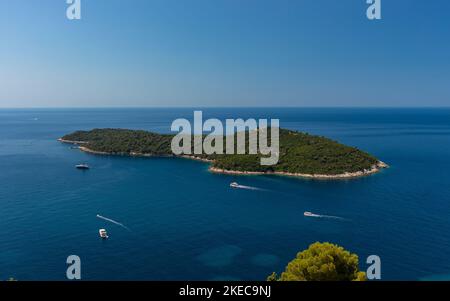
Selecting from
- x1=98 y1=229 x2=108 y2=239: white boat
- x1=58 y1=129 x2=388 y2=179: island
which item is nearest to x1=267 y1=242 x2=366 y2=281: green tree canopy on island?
x1=98 y1=229 x2=108 y2=239: white boat

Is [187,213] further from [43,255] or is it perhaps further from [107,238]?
[43,255]

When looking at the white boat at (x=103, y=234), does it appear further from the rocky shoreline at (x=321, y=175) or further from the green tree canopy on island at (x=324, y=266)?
the rocky shoreline at (x=321, y=175)

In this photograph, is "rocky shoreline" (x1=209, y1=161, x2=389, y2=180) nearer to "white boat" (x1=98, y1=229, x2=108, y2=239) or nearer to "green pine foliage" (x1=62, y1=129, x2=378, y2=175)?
"green pine foliage" (x1=62, y1=129, x2=378, y2=175)

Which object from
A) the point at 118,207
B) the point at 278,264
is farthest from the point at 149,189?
the point at 278,264

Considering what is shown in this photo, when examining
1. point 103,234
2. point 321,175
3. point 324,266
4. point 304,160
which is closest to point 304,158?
point 304,160

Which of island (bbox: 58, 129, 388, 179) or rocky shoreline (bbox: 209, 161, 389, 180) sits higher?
island (bbox: 58, 129, 388, 179)

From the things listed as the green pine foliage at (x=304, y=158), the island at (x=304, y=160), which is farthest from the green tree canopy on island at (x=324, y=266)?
the green pine foliage at (x=304, y=158)
